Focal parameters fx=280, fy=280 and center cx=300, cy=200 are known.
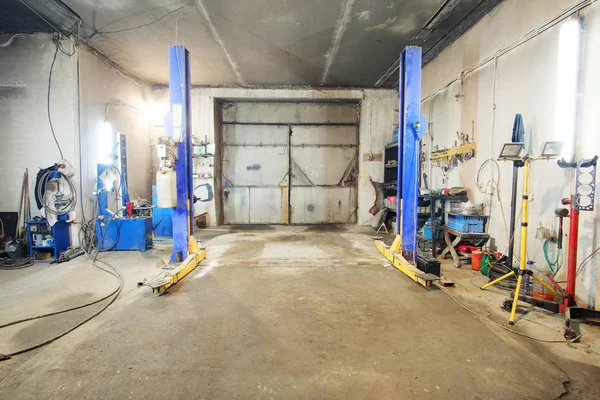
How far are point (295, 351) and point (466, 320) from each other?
5.38 ft

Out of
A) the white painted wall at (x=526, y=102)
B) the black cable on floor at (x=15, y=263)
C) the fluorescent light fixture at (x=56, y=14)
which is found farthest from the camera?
the black cable on floor at (x=15, y=263)

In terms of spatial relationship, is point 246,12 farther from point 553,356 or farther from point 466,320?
point 553,356

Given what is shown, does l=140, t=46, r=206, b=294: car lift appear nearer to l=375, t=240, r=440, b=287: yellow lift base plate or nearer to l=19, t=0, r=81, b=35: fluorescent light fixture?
l=19, t=0, r=81, b=35: fluorescent light fixture

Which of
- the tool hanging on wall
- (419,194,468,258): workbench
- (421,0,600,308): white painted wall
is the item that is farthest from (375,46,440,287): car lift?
the tool hanging on wall

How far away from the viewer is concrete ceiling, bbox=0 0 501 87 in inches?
Answer: 162

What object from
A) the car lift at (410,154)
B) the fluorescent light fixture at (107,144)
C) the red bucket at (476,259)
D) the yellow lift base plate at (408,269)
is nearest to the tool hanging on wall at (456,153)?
the car lift at (410,154)

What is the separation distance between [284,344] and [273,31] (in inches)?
190

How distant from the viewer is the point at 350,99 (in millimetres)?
7848

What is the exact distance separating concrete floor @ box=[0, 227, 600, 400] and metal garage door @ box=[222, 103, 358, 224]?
4530 millimetres

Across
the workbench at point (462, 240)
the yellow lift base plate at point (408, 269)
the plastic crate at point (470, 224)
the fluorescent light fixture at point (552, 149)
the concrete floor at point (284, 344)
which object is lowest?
the concrete floor at point (284, 344)

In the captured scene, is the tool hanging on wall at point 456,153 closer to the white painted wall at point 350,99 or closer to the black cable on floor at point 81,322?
the white painted wall at point 350,99

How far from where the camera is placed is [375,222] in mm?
7305

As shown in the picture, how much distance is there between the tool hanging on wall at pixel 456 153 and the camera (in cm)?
486

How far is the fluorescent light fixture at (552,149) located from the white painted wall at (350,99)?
5.13 m
